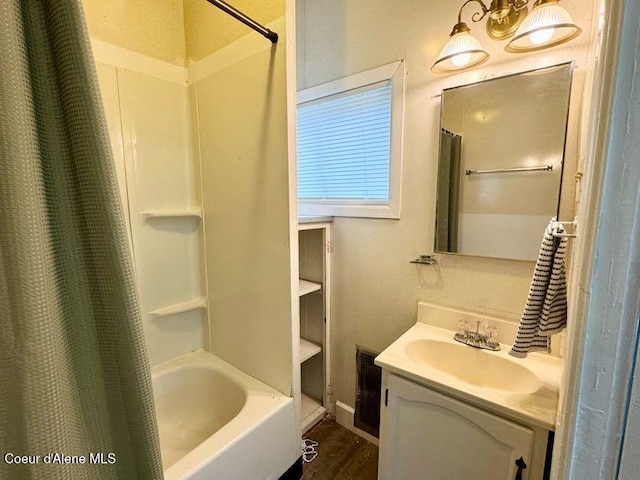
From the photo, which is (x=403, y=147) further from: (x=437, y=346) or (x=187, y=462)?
(x=187, y=462)

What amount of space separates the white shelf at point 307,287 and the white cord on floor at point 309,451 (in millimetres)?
916

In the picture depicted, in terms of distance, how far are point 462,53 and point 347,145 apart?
763mm

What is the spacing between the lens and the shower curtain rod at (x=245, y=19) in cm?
102

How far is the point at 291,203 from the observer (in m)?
1.24

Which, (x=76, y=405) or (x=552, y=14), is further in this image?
(x=552, y=14)

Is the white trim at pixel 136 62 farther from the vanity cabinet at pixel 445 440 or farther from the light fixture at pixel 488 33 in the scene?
the vanity cabinet at pixel 445 440

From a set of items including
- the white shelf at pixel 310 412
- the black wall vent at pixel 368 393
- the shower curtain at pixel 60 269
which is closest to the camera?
the shower curtain at pixel 60 269

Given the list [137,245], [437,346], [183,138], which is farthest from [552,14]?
[137,245]

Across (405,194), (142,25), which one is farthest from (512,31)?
(142,25)

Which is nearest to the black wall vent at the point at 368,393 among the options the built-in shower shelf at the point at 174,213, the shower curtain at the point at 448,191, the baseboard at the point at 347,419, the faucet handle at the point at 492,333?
the baseboard at the point at 347,419

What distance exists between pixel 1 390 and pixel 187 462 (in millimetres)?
846

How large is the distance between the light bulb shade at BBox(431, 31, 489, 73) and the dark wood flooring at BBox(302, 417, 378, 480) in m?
2.06

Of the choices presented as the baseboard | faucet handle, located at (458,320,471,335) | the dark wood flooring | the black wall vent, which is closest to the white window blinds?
faucet handle, located at (458,320,471,335)

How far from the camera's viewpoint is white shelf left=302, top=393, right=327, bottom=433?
6.18 feet
